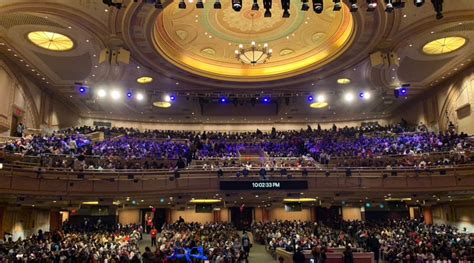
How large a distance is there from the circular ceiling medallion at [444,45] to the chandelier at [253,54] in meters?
8.53

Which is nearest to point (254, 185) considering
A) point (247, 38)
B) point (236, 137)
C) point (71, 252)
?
point (71, 252)

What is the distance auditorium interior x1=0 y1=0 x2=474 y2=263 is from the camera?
583 inches

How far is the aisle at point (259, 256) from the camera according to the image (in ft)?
49.9

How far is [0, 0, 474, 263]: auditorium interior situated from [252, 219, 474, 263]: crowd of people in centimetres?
10

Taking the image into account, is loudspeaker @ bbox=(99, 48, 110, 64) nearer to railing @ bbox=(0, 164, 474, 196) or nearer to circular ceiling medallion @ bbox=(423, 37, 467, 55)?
railing @ bbox=(0, 164, 474, 196)

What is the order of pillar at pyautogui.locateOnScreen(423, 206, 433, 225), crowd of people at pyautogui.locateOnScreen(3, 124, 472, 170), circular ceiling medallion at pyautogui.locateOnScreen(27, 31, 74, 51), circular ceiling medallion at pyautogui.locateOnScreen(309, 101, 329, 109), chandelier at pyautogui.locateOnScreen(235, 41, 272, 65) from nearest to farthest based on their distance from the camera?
circular ceiling medallion at pyautogui.locateOnScreen(27, 31, 74, 51), crowd of people at pyautogui.locateOnScreen(3, 124, 472, 170), chandelier at pyautogui.locateOnScreen(235, 41, 272, 65), pillar at pyautogui.locateOnScreen(423, 206, 433, 225), circular ceiling medallion at pyautogui.locateOnScreen(309, 101, 329, 109)

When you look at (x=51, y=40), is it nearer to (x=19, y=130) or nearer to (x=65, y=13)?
(x=65, y=13)

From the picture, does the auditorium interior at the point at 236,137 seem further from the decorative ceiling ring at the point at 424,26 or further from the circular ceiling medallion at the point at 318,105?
the circular ceiling medallion at the point at 318,105

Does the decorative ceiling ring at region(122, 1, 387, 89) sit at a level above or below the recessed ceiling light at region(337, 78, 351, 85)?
above

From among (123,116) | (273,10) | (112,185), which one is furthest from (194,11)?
(123,116)

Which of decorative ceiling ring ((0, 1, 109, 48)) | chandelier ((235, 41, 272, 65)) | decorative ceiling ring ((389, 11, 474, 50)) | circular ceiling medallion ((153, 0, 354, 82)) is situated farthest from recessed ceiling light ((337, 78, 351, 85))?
decorative ceiling ring ((0, 1, 109, 48))

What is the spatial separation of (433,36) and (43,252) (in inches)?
746

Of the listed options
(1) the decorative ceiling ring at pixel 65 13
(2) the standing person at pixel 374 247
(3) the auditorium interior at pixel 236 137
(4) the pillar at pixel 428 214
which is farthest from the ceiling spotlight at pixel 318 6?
(4) the pillar at pixel 428 214

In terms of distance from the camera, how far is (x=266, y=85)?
25281 mm
